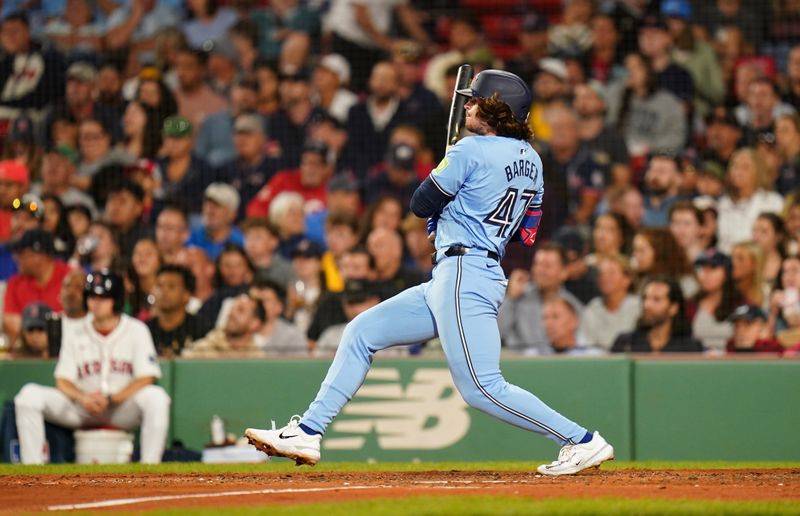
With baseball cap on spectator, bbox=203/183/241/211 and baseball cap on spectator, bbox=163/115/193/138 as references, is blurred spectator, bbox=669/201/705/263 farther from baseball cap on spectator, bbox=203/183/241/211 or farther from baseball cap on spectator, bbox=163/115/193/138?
baseball cap on spectator, bbox=163/115/193/138

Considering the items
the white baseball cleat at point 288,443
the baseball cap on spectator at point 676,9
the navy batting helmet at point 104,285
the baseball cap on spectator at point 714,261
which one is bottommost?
the white baseball cleat at point 288,443

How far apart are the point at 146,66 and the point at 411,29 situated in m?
2.46

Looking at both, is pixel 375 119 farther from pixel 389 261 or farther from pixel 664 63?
pixel 664 63

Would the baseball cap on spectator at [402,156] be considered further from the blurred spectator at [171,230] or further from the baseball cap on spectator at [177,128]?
the baseball cap on spectator at [177,128]

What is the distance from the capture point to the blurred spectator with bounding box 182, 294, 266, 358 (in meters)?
9.29

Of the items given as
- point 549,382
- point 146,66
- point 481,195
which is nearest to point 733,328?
point 549,382

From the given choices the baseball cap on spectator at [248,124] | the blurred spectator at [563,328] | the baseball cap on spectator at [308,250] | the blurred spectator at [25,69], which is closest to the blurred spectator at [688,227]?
the blurred spectator at [563,328]

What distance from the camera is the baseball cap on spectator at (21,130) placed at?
10945mm

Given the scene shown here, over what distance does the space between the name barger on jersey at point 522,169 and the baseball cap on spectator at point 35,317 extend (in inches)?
192

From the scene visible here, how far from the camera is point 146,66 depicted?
11.9 metres

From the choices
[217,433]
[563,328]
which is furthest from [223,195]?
[563,328]

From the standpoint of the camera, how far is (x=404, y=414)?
8.84 meters

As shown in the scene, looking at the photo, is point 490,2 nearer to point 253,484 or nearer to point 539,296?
point 539,296

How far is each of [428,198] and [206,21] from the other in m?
7.41
